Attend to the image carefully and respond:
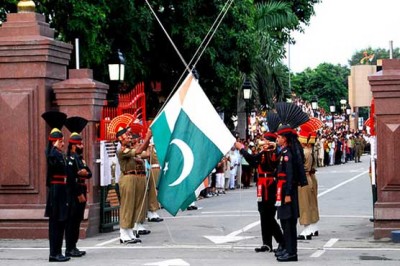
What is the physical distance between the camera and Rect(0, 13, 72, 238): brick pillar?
18812 mm

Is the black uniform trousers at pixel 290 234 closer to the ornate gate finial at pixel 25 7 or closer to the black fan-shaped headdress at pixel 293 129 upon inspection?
the black fan-shaped headdress at pixel 293 129

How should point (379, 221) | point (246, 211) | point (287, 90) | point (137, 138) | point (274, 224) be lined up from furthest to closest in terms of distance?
point (287, 90) → point (246, 211) → point (137, 138) → point (379, 221) → point (274, 224)

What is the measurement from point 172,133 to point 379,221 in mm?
4030

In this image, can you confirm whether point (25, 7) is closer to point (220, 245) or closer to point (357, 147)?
point (220, 245)

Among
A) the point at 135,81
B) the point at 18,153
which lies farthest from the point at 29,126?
the point at 135,81

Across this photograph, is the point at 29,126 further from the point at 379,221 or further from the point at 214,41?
the point at 214,41

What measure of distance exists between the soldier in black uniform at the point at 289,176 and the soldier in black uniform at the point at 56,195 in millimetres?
3352

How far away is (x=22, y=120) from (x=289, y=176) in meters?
6.24

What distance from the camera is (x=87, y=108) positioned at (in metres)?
19.1

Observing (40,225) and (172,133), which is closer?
(172,133)

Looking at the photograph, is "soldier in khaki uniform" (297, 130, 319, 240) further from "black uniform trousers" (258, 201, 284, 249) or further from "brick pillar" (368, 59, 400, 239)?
"black uniform trousers" (258, 201, 284, 249)

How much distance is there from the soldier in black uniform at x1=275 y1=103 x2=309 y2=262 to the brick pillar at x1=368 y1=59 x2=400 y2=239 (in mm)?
2421

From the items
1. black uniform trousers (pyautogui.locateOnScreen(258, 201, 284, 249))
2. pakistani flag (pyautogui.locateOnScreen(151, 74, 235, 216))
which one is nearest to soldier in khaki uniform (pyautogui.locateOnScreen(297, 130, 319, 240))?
black uniform trousers (pyautogui.locateOnScreen(258, 201, 284, 249))

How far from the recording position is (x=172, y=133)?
1608 centimetres
